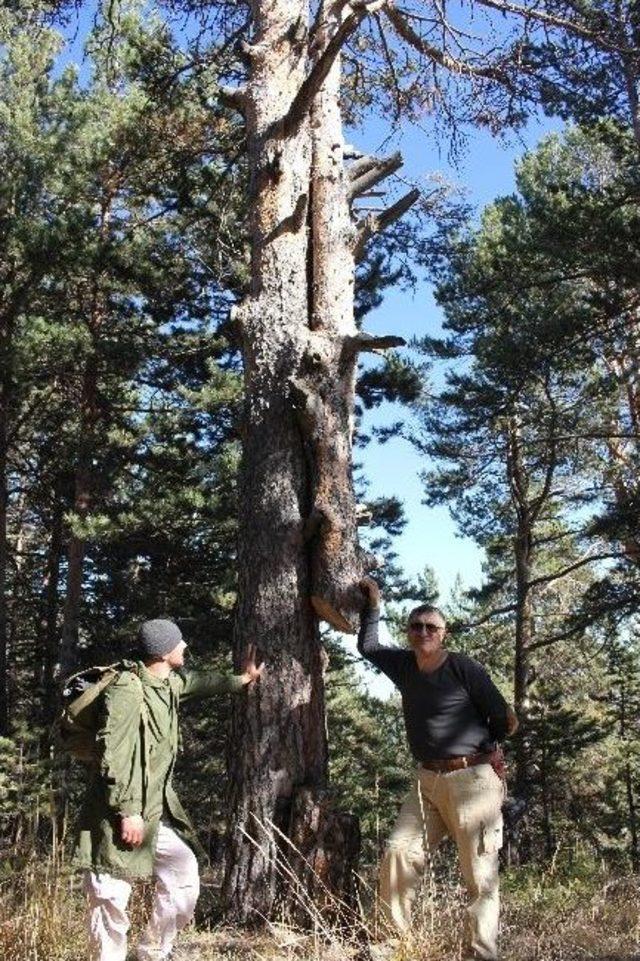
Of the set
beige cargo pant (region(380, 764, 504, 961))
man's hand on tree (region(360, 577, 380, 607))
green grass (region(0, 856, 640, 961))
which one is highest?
man's hand on tree (region(360, 577, 380, 607))

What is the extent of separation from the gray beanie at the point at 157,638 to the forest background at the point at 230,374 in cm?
382

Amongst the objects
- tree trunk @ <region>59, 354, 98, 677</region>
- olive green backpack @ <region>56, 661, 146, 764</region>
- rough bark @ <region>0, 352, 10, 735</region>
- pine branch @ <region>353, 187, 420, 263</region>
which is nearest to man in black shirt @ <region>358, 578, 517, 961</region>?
olive green backpack @ <region>56, 661, 146, 764</region>

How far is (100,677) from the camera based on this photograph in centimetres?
422

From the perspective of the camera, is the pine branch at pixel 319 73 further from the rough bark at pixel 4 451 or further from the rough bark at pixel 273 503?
the rough bark at pixel 4 451

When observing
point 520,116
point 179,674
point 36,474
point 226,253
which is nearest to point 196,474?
point 36,474

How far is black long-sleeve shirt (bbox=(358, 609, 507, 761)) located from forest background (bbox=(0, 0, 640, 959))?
310 cm

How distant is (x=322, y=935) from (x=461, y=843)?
2.68ft

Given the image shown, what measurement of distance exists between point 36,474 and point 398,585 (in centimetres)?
686

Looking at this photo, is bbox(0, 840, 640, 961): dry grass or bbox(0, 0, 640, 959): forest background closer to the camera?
bbox(0, 840, 640, 961): dry grass

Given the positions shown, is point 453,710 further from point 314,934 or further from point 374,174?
point 374,174

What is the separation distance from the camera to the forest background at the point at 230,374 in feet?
30.3

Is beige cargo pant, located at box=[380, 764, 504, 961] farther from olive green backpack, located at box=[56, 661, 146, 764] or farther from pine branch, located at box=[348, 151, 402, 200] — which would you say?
pine branch, located at box=[348, 151, 402, 200]

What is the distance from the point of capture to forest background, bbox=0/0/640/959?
9250 mm

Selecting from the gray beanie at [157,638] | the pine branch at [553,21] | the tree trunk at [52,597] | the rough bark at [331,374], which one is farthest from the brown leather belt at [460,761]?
the tree trunk at [52,597]
